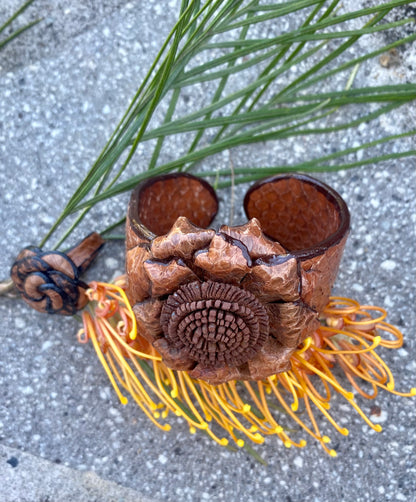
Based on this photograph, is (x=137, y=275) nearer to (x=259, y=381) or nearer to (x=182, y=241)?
(x=182, y=241)

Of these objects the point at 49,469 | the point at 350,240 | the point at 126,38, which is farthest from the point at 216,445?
the point at 126,38

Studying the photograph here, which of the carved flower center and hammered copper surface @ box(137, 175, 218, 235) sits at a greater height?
hammered copper surface @ box(137, 175, 218, 235)

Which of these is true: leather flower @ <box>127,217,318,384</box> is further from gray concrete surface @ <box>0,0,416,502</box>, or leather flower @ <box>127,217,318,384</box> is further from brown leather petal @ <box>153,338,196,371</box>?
gray concrete surface @ <box>0,0,416,502</box>

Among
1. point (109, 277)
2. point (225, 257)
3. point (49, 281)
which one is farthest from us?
→ point (109, 277)

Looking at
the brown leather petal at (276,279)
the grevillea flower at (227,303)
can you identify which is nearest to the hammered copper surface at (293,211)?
the grevillea flower at (227,303)

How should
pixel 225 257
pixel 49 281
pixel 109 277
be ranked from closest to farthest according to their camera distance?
pixel 225 257, pixel 49 281, pixel 109 277

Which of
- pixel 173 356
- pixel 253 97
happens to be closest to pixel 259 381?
pixel 173 356

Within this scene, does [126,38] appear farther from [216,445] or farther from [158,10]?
[216,445]

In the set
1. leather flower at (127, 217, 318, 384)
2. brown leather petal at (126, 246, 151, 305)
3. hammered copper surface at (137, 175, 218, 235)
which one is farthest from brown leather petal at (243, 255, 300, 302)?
hammered copper surface at (137, 175, 218, 235)
